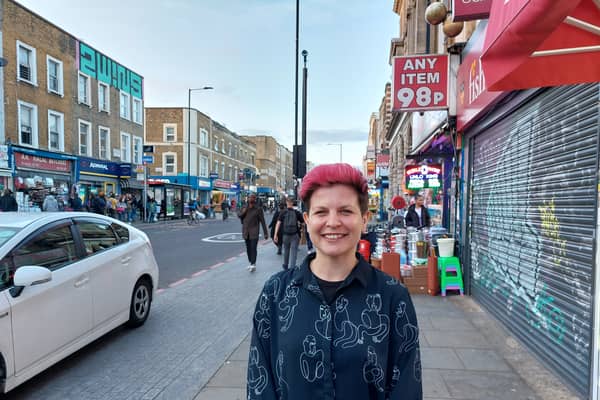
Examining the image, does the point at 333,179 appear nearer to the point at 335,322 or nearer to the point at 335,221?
the point at 335,221

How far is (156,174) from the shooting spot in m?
42.8

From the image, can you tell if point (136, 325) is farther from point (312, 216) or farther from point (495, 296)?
point (495, 296)

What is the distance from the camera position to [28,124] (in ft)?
65.2

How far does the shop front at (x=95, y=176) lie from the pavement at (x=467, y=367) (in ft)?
71.3

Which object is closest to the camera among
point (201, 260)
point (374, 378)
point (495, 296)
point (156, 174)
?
Result: point (374, 378)

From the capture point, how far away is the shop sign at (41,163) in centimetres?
1864

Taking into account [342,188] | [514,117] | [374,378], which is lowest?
[374,378]

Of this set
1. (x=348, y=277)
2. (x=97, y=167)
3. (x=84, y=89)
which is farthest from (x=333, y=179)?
(x=84, y=89)

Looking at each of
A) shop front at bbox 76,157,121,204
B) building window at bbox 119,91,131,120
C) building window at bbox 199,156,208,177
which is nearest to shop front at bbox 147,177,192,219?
shop front at bbox 76,157,121,204

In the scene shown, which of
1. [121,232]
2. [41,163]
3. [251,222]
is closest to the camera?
[121,232]

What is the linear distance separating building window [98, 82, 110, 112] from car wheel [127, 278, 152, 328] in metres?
24.4

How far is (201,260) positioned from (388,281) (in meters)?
9.88

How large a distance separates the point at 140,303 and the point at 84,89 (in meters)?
23.8

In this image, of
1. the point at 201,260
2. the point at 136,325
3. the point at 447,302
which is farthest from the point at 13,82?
the point at 447,302
